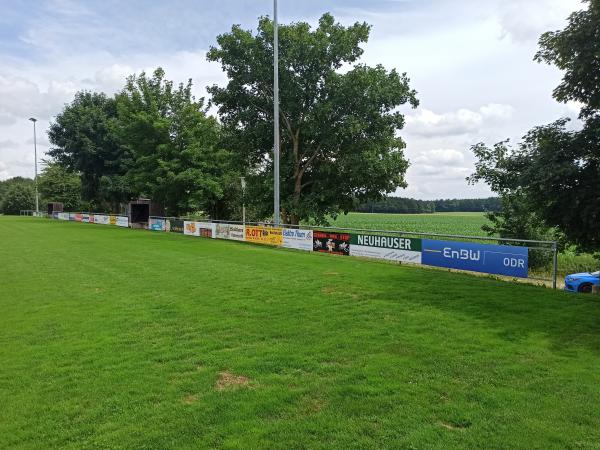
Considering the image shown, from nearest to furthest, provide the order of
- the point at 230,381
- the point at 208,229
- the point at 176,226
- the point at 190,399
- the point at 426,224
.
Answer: the point at 190,399
the point at 230,381
the point at 208,229
the point at 176,226
the point at 426,224

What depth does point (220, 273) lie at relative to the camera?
1377 cm

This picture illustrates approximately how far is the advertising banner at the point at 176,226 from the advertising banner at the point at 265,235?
907cm

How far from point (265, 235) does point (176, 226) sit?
1218cm

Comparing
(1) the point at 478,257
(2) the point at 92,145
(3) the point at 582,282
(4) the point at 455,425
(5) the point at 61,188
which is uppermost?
(2) the point at 92,145

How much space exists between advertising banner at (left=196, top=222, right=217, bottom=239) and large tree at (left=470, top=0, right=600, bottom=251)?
20.3 metres

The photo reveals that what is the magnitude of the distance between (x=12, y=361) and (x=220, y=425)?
3.54 metres

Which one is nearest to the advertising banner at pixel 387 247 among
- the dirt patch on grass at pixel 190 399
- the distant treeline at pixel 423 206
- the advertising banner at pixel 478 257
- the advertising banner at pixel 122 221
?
the advertising banner at pixel 478 257

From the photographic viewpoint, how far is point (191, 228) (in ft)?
102

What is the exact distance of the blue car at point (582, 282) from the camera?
1452cm

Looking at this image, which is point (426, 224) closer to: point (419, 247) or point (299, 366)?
point (419, 247)

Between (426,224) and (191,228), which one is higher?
(191,228)

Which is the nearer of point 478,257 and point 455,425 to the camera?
point 455,425

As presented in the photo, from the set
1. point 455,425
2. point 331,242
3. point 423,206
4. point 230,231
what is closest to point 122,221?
point 230,231

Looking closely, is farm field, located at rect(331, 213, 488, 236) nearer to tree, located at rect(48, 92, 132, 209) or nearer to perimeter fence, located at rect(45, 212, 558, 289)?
perimeter fence, located at rect(45, 212, 558, 289)
